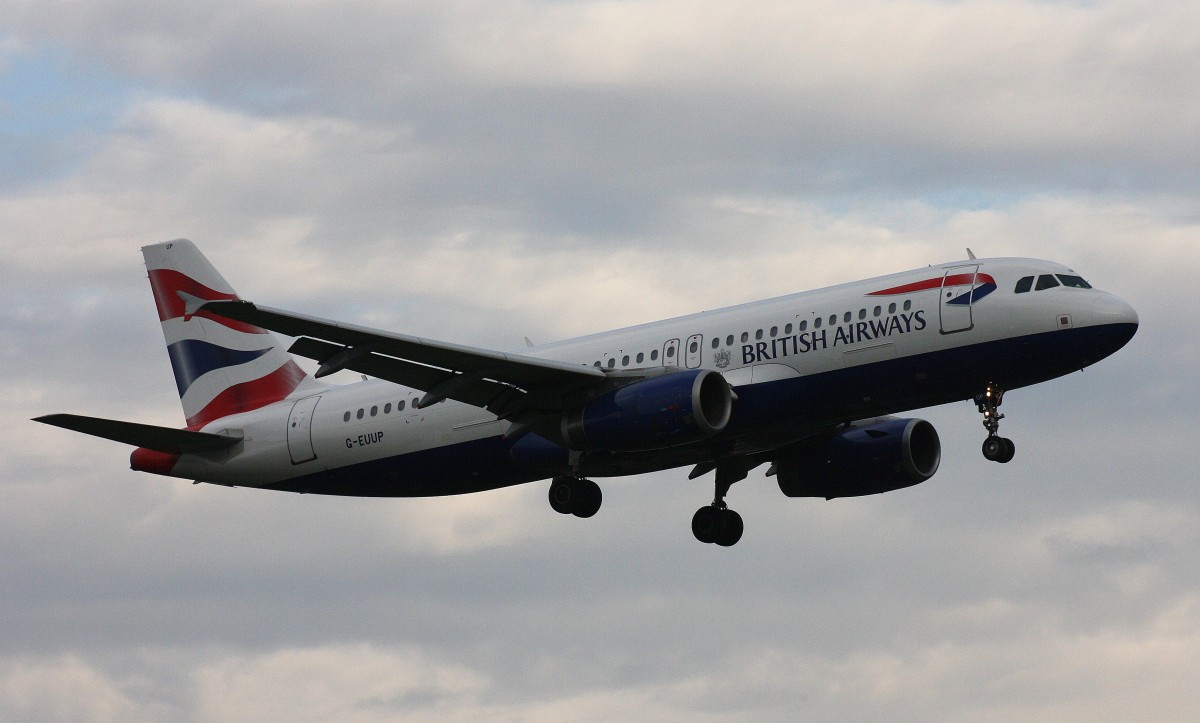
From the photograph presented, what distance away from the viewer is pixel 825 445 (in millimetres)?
46219

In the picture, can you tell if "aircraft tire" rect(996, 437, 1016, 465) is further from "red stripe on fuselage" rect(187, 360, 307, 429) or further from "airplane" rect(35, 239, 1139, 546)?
"red stripe on fuselage" rect(187, 360, 307, 429)

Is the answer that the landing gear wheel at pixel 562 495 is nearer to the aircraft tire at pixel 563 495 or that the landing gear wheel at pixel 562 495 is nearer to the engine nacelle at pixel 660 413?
the aircraft tire at pixel 563 495

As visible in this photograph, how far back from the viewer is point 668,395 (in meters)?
39.2

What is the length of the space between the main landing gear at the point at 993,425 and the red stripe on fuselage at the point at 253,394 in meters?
19.4

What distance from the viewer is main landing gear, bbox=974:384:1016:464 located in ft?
127

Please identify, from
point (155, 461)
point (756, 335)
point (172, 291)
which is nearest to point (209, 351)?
point (172, 291)

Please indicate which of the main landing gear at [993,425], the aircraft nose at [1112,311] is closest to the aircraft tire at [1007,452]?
the main landing gear at [993,425]

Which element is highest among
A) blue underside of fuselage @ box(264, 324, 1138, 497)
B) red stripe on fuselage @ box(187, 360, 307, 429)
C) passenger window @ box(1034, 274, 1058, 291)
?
red stripe on fuselage @ box(187, 360, 307, 429)

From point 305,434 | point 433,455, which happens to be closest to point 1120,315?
point 433,455

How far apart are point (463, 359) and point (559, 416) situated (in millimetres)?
3106

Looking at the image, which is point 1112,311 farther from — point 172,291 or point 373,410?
point 172,291

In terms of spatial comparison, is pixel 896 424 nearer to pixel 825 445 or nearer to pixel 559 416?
pixel 825 445

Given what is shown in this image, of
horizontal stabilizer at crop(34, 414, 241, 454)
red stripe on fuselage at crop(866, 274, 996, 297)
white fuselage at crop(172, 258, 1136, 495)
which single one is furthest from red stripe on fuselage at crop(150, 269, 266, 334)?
red stripe on fuselage at crop(866, 274, 996, 297)

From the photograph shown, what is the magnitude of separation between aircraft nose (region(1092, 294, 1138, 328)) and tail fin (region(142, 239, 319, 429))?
21.4 meters
